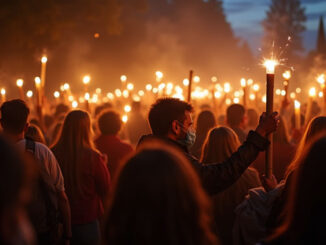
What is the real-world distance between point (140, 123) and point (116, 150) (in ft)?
11.7

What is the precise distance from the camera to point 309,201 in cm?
231

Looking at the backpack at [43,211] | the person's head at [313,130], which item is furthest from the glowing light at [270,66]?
the backpack at [43,211]

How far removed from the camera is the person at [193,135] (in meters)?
3.38

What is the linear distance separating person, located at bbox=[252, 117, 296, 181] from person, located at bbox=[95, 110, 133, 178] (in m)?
1.55

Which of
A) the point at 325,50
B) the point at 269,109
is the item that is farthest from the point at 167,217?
the point at 325,50

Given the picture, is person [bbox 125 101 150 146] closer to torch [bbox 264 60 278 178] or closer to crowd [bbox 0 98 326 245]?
crowd [bbox 0 98 326 245]

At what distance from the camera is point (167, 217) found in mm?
2221

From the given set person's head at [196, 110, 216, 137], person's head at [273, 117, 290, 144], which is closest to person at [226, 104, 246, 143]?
person's head at [196, 110, 216, 137]

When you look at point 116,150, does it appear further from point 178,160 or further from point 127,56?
point 127,56

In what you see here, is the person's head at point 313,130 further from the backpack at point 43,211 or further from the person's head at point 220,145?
the backpack at point 43,211

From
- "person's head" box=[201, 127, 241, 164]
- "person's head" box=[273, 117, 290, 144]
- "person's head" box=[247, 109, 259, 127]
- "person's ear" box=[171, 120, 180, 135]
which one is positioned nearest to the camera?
"person's ear" box=[171, 120, 180, 135]

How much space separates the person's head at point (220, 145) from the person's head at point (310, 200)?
2359 millimetres

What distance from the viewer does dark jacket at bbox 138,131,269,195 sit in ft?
11.1

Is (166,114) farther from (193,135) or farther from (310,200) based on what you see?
(310,200)
